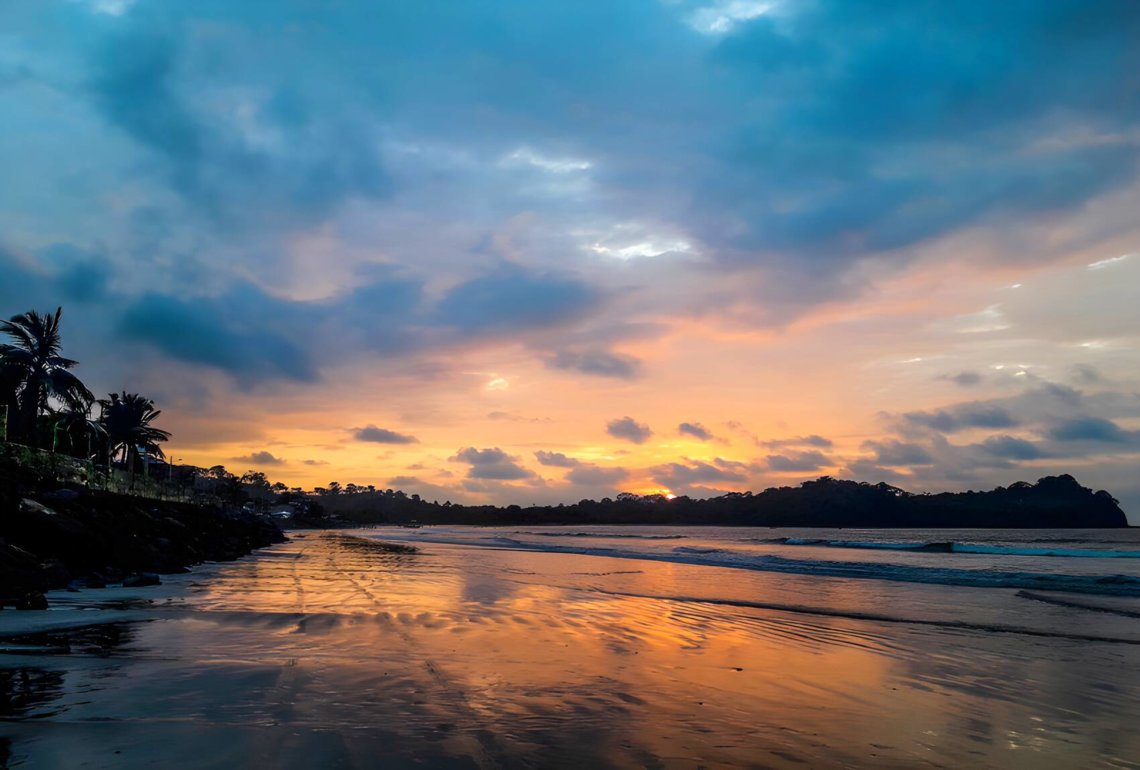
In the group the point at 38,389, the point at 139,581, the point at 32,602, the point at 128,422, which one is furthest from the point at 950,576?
the point at 128,422

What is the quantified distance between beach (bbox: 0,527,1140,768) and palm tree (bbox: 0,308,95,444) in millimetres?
29705

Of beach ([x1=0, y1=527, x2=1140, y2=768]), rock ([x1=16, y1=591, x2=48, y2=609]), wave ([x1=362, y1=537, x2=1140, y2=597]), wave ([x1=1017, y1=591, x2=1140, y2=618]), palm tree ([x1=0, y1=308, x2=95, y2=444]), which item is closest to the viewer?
beach ([x1=0, y1=527, x2=1140, y2=768])

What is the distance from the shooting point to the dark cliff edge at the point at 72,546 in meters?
14.3

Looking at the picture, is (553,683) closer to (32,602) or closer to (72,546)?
(32,602)

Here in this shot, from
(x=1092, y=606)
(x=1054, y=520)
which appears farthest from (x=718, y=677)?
(x=1054, y=520)

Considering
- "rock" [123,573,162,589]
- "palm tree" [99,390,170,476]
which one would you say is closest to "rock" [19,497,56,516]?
"rock" [123,573,162,589]

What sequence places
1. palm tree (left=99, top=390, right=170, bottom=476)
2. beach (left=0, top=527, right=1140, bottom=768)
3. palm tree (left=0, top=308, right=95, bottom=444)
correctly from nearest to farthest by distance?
beach (left=0, top=527, right=1140, bottom=768)
palm tree (left=0, top=308, right=95, bottom=444)
palm tree (left=99, top=390, right=170, bottom=476)

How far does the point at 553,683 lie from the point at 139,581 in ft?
50.7

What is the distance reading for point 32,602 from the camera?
12336 millimetres

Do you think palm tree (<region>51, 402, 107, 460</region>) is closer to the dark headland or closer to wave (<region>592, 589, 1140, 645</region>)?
the dark headland

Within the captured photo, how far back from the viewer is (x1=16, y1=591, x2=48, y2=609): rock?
12.3 m

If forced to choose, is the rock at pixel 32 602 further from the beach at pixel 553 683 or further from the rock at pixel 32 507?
the rock at pixel 32 507

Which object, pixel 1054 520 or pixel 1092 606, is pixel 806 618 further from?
pixel 1054 520

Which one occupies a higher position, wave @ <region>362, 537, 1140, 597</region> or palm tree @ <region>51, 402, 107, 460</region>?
palm tree @ <region>51, 402, 107, 460</region>
